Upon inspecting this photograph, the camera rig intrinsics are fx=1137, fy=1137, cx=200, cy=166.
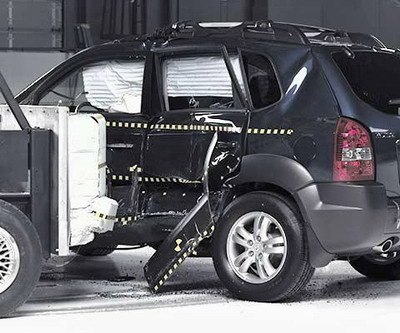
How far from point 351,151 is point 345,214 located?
402 mm

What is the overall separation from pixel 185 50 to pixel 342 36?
1.13 m

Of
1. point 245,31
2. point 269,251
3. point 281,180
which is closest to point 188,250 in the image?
point 269,251

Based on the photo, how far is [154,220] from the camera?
7.82 metres

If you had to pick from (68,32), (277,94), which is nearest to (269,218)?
(277,94)

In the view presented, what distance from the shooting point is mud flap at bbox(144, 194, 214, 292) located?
754 cm

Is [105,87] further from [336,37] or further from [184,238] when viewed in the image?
[336,37]

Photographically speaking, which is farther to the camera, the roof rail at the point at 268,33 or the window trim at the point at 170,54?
the window trim at the point at 170,54

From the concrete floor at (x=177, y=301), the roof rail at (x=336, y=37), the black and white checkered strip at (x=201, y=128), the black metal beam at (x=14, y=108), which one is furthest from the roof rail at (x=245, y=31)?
the concrete floor at (x=177, y=301)

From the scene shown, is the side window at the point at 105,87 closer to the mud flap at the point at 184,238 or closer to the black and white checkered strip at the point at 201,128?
the black and white checkered strip at the point at 201,128

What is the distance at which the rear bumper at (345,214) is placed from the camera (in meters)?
7.10

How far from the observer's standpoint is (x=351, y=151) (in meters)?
7.16

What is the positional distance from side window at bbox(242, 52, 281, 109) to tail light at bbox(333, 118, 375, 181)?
55 centimetres

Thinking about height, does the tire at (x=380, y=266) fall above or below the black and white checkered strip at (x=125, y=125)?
below

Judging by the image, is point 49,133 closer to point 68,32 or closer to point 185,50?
point 185,50
